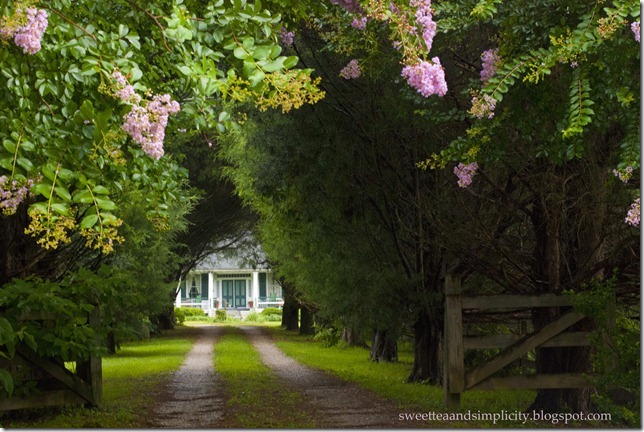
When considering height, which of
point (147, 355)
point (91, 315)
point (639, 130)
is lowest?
point (147, 355)

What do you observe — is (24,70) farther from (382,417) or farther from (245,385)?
(245,385)

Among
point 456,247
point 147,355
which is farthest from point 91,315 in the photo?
point 147,355

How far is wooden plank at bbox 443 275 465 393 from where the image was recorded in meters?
10.5

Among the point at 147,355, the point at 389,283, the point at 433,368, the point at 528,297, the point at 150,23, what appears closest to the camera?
the point at 150,23

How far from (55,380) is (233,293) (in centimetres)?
6481

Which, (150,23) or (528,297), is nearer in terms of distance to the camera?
(150,23)

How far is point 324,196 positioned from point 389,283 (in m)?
1.69

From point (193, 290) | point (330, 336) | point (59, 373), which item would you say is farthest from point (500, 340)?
point (193, 290)

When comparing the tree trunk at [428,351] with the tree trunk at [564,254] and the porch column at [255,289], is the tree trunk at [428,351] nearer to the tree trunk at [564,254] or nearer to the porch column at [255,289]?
the tree trunk at [564,254]

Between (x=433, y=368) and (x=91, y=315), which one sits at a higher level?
(x=91, y=315)

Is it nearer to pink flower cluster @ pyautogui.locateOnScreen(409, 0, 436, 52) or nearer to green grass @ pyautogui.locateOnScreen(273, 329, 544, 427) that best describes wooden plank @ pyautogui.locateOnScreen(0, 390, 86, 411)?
green grass @ pyautogui.locateOnScreen(273, 329, 544, 427)

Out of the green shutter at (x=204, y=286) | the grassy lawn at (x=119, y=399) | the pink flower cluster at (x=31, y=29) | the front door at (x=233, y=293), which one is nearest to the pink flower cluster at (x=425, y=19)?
the pink flower cluster at (x=31, y=29)

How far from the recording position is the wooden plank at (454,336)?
10453mm

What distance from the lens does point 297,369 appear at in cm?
1909
